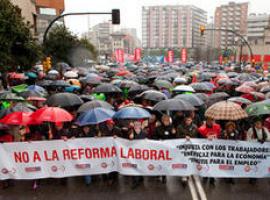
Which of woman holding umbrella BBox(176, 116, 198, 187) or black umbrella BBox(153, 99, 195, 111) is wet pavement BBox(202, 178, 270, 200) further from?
black umbrella BBox(153, 99, 195, 111)

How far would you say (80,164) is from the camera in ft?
22.4

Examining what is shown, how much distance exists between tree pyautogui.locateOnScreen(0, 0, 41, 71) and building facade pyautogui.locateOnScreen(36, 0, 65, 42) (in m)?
48.4

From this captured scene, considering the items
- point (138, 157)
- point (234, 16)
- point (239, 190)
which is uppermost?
point (234, 16)

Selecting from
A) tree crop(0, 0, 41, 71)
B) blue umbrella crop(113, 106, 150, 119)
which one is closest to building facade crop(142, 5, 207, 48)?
tree crop(0, 0, 41, 71)

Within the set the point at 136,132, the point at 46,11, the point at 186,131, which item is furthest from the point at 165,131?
the point at 46,11

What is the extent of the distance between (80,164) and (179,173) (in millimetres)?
2149

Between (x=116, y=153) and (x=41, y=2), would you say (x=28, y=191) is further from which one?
(x=41, y=2)

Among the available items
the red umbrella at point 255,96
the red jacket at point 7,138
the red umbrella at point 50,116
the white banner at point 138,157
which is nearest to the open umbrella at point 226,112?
the white banner at point 138,157

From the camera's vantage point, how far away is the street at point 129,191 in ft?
21.5

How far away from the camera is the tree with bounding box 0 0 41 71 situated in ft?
47.0

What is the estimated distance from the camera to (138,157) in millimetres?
6770

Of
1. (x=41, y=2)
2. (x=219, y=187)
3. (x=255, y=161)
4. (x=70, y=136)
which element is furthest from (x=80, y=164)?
(x=41, y=2)

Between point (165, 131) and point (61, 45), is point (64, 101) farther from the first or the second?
point (61, 45)

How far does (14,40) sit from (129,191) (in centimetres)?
1219
